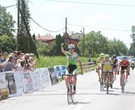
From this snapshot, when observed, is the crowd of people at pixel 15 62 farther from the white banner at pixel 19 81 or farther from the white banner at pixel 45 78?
the white banner at pixel 45 78

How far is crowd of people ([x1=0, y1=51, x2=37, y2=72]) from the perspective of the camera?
59.1ft

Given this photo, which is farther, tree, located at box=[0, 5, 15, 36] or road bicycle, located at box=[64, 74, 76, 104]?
tree, located at box=[0, 5, 15, 36]

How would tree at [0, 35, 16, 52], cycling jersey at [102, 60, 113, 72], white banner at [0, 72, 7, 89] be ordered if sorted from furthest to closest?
tree at [0, 35, 16, 52]
cycling jersey at [102, 60, 113, 72]
white banner at [0, 72, 7, 89]

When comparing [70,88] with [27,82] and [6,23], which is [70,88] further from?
[6,23]

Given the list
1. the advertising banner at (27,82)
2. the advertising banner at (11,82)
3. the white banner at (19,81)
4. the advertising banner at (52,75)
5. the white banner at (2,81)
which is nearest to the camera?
the white banner at (2,81)

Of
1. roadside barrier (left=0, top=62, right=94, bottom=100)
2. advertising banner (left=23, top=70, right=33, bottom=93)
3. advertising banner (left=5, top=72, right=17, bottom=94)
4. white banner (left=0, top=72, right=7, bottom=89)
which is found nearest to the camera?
white banner (left=0, top=72, right=7, bottom=89)

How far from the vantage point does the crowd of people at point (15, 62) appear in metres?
18.0

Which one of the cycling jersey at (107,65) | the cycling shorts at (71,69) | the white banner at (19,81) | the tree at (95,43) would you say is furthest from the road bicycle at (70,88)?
the tree at (95,43)

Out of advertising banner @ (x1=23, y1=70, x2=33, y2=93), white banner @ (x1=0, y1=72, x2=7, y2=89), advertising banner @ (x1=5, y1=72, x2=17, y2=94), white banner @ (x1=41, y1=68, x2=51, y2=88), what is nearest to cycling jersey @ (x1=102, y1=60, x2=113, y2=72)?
advertising banner @ (x1=23, y1=70, x2=33, y2=93)

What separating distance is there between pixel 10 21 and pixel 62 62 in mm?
74086

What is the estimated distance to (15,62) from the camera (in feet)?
66.3

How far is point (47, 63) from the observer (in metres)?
37.9

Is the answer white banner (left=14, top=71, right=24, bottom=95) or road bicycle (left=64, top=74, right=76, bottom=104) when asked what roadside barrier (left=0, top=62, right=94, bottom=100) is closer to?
white banner (left=14, top=71, right=24, bottom=95)

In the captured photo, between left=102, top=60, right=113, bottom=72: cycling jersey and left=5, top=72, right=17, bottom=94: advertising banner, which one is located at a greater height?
left=102, top=60, right=113, bottom=72: cycling jersey
